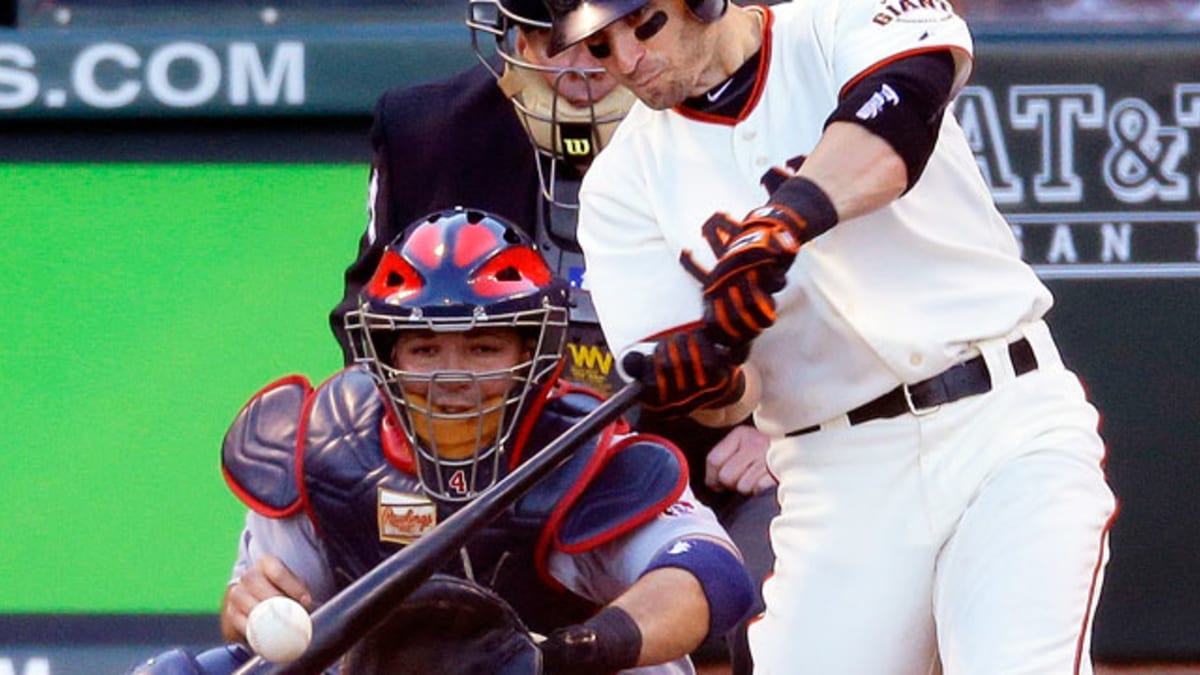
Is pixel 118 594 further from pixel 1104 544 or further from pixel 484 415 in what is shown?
pixel 1104 544

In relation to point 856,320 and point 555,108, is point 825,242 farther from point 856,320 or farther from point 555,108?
point 555,108

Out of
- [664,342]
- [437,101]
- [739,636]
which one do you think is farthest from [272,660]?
[437,101]

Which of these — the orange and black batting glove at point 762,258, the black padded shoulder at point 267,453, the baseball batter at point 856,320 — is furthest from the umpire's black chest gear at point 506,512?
the orange and black batting glove at point 762,258

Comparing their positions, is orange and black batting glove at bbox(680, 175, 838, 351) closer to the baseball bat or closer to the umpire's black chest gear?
the baseball bat

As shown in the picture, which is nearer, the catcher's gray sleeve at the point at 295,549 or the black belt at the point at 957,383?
the black belt at the point at 957,383

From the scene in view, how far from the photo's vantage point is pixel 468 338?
396cm

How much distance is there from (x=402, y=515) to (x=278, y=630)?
1051 millimetres

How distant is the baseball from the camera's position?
2.85 meters

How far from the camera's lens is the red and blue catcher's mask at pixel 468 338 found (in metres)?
3.88

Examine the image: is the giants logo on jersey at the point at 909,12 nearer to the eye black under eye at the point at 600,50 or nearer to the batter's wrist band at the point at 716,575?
the eye black under eye at the point at 600,50

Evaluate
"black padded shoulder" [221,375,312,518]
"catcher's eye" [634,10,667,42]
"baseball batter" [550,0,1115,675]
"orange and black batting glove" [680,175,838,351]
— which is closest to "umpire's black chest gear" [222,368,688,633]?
"black padded shoulder" [221,375,312,518]

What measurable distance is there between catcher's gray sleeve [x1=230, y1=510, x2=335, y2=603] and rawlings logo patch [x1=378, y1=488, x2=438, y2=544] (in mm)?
138

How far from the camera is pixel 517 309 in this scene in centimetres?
390

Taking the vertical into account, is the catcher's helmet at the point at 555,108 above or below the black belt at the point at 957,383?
above
